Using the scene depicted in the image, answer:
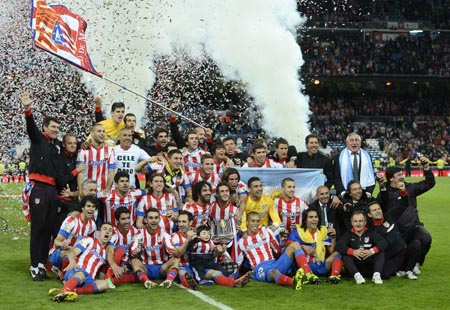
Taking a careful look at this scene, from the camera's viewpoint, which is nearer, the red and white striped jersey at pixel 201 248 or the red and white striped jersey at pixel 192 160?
the red and white striped jersey at pixel 201 248

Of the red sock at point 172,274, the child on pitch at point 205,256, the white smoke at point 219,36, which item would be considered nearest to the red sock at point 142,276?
the red sock at point 172,274

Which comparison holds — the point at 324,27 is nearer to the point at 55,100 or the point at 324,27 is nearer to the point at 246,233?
the point at 55,100

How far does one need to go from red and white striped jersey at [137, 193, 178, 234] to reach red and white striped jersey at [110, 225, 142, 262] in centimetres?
35

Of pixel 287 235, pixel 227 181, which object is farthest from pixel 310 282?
pixel 227 181

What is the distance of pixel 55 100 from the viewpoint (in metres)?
27.3

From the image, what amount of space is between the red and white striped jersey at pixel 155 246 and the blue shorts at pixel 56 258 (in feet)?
3.15

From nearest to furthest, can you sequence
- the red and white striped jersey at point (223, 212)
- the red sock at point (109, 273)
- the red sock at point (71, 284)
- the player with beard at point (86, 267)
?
the red sock at point (71, 284)
the player with beard at point (86, 267)
the red sock at point (109, 273)
the red and white striped jersey at point (223, 212)

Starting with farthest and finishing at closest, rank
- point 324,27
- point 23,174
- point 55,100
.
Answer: point 324,27
point 23,174
point 55,100

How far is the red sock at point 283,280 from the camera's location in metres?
8.51

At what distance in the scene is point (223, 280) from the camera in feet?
28.3

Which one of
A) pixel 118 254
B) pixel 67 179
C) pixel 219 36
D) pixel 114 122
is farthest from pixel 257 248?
pixel 219 36

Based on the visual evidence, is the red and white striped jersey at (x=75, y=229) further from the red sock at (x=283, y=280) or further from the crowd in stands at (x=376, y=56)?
the crowd in stands at (x=376, y=56)

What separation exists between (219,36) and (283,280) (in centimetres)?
1757

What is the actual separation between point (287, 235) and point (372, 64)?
3733cm
